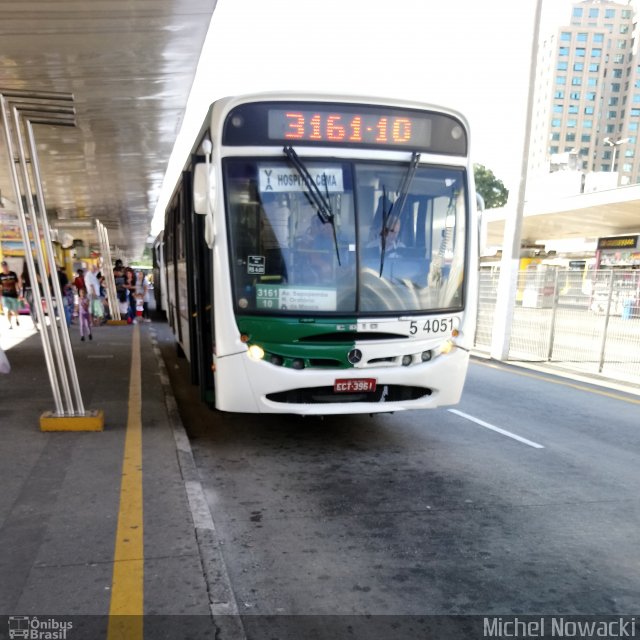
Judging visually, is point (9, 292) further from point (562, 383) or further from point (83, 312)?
point (562, 383)

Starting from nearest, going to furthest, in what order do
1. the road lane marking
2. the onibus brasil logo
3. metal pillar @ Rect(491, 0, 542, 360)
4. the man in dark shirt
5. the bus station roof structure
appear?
1. the onibus brasil logo
2. the road lane marking
3. metal pillar @ Rect(491, 0, 542, 360)
4. the man in dark shirt
5. the bus station roof structure

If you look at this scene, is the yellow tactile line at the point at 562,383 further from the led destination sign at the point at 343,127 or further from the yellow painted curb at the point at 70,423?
the yellow painted curb at the point at 70,423

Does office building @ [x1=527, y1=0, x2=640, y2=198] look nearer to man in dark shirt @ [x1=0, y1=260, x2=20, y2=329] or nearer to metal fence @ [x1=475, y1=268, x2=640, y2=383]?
metal fence @ [x1=475, y1=268, x2=640, y2=383]

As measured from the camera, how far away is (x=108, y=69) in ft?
20.4

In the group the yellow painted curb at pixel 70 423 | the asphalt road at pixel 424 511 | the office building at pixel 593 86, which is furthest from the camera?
the office building at pixel 593 86

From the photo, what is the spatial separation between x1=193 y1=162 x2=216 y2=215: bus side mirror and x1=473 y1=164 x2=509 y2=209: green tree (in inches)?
2819

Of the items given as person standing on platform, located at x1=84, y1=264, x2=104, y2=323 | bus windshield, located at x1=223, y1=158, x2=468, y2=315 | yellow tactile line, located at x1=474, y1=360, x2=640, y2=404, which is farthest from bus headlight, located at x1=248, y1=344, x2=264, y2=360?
person standing on platform, located at x1=84, y1=264, x2=104, y2=323

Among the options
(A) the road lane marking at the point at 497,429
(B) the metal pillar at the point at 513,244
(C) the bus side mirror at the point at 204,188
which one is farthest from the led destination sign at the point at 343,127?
(B) the metal pillar at the point at 513,244

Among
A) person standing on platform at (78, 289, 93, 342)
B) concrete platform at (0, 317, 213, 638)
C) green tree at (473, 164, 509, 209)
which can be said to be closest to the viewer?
concrete platform at (0, 317, 213, 638)

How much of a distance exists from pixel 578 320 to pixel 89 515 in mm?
10971

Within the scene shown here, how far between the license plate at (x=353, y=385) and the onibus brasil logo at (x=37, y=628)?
2914 millimetres

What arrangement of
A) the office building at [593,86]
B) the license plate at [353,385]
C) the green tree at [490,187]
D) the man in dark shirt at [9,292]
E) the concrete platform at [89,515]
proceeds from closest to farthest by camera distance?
the concrete platform at [89,515] → the license plate at [353,385] → the man in dark shirt at [9,292] → the green tree at [490,187] → the office building at [593,86]

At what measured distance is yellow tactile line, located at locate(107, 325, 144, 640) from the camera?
104 inches

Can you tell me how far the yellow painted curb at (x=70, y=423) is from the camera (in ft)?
18.3
